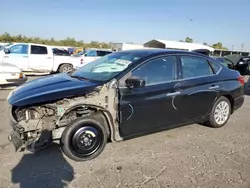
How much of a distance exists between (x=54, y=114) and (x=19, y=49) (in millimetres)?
9899

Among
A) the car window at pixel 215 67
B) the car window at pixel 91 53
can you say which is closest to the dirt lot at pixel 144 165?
the car window at pixel 215 67

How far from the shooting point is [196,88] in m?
4.25

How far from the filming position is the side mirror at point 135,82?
338 centimetres

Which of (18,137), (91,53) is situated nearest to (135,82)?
(18,137)

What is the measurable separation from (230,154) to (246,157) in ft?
0.76

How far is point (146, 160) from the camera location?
11.4 ft

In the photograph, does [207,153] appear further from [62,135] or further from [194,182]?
[62,135]

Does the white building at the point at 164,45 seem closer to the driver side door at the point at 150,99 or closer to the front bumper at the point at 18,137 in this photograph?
the driver side door at the point at 150,99

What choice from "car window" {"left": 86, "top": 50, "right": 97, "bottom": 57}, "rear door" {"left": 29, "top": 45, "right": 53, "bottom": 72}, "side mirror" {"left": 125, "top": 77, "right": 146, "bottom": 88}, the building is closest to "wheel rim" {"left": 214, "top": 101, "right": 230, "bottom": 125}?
"side mirror" {"left": 125, "top": 77, "right": 146, "bottom": 88}

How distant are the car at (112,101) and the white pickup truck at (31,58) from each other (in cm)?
856

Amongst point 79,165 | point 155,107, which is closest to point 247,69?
point 155,107

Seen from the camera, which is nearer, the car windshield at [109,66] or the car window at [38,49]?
the car windshield at [109,66]

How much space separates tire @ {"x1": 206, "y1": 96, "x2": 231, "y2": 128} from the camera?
185 inches

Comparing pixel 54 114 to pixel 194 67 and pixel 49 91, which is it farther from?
pixel 194 67
